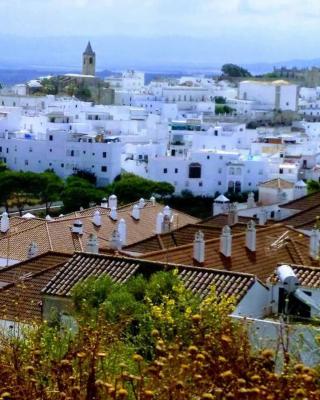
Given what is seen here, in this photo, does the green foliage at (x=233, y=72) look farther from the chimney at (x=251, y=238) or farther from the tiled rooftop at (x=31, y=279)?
the chimney at (x=251, y=238)

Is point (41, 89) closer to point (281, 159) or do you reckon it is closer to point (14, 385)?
point (281, 159)

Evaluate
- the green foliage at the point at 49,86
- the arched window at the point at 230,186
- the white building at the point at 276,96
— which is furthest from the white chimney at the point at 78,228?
the green foliage at the point at 49,86

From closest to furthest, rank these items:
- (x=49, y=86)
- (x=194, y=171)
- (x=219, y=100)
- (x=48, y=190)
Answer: (x=48, y=190) → (x=194, y=171) → (x=219, y=100) → (x=49, y=86)

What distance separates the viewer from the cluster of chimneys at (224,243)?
45.9 ft

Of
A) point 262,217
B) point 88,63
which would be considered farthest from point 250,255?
point 88,63

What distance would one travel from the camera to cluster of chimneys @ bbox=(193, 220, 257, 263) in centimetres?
1398

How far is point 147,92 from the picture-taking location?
3216 inches

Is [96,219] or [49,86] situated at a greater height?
[96,219]

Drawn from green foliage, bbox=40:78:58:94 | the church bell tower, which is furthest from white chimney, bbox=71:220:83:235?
the church bell tower

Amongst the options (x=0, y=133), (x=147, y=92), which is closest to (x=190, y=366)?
(x=0, y=133)

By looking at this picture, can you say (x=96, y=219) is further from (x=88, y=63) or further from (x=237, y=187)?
(x=88, y=63)

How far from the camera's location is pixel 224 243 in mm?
14352

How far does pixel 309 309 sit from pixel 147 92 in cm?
7182

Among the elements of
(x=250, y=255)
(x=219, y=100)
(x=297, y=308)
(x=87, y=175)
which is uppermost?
(x=297, y=308)
